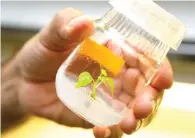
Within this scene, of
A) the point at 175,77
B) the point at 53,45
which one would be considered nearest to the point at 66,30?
the point at 53,45

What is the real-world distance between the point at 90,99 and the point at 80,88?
0.02m

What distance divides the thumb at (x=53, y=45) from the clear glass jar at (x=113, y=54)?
0.04 m

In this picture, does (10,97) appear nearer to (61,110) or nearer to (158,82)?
(61,110)

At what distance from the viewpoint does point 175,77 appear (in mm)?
935

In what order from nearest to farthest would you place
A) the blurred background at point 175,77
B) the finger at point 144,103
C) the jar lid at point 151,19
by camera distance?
1. the jar lid at point 151,19
2. the finger at point 144,103
3. the blurred background at point 175,77

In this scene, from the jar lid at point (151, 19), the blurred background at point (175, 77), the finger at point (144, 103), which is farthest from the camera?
the blurred background at point (175, 77)

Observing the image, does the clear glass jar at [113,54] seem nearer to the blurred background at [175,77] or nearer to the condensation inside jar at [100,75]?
the condensation inside jar at [100,75]

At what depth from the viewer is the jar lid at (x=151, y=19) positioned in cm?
56

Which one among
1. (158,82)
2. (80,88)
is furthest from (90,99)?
(158,82)

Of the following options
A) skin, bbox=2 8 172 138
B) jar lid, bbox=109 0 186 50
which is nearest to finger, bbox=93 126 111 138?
skin, bbox=2 8 172 138

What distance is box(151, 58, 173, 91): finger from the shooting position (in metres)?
0.68

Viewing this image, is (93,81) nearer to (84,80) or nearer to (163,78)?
(84,80)

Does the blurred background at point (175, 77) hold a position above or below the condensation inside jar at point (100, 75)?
below

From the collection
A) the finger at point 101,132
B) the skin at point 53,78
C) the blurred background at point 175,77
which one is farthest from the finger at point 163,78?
the blurred background at point 175,77
